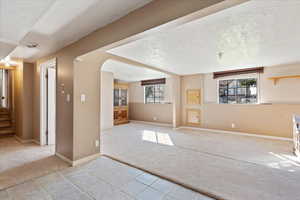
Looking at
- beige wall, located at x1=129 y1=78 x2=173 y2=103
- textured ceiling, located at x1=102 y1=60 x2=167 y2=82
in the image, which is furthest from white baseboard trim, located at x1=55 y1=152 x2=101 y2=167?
beige wall, located at x1=129 y1=78 x2=173 y2=103

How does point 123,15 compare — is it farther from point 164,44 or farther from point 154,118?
point 154,118

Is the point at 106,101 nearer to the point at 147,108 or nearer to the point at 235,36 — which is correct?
the point at 147,108

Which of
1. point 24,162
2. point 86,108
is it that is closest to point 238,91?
point 86,108

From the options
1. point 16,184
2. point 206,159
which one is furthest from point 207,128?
point 16,184

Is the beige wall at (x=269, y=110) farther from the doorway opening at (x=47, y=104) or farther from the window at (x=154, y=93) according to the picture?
the doorway opening at (x=47, y=104)

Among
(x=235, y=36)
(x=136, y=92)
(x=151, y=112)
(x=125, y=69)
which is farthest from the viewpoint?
(x=136, y=92)

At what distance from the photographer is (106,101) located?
5.86 metres

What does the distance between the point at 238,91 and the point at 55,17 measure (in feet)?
17.8

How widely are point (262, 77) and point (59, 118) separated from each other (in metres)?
5.75

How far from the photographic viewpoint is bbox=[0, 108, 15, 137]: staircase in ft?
14.6

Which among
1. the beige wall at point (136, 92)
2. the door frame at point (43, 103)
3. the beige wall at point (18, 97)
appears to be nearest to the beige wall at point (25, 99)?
the beige wall at point (18, 97)

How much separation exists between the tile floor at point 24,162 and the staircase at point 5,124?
3.26ft

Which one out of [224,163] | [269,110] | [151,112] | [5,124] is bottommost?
[224,163]

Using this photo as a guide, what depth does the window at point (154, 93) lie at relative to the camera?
6.91 m
